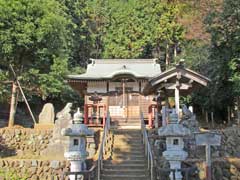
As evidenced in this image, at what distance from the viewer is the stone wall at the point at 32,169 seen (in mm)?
11914

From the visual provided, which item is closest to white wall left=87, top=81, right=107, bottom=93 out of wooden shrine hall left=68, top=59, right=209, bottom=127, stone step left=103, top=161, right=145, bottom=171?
wooden shrine hall left=68, top=59, right=209, bottom=127

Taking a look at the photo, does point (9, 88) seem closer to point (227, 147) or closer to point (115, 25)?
point (227, 147)

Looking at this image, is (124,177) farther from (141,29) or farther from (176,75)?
(141,29)

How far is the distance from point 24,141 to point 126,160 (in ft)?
20.4

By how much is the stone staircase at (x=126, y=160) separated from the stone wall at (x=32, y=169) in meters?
1.56

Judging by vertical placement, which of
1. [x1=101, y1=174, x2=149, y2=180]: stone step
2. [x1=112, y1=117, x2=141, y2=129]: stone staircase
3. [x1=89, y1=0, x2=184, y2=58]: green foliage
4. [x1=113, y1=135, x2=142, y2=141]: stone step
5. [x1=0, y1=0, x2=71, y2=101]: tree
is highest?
[x1=89, y1=0, x2=184, y2=58]: green foliage

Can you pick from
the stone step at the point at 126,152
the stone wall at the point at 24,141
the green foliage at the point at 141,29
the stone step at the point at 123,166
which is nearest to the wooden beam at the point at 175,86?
the stone step at the point at 126,152

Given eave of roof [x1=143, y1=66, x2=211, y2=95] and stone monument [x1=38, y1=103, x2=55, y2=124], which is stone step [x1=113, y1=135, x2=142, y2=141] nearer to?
eave of roof [x1=143, y1=66, x2=211, y2=95]

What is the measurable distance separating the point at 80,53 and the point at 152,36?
743 centimetres

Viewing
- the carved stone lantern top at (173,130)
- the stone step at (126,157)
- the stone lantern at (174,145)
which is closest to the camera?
the stone lantern at (174,145)

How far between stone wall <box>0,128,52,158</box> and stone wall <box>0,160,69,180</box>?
376 centimetres

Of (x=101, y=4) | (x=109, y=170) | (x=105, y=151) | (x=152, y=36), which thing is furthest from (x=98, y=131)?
(x=101, y=4)

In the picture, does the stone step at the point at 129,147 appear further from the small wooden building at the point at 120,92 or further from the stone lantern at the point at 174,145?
the small wooden building at the point at 120,92

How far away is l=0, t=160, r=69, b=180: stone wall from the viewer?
1191 cm
